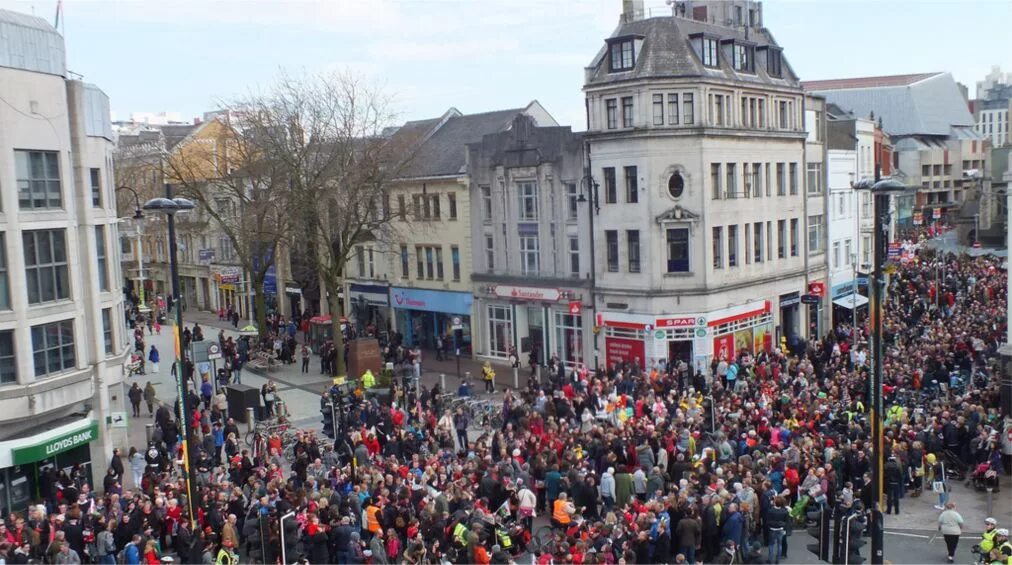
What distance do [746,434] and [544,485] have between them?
5.41 metres

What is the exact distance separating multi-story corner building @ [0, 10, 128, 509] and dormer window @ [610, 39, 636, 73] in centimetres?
2011

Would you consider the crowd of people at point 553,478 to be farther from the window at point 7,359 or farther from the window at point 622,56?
the window at point 622,56

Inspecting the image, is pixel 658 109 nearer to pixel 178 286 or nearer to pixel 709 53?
pixel 709 53

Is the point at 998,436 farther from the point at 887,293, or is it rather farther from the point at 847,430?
the point at 887,293

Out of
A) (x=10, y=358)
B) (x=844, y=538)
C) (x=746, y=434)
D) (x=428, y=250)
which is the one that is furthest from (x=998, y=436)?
(x=428, y=250)

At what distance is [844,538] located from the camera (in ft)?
52.5

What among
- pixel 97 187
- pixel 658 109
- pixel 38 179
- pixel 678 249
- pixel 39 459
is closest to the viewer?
pixel 39 459

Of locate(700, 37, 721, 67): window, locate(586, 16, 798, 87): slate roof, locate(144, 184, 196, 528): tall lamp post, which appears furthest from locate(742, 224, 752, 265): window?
locate(144, 184, 196, 528): tall lamp post

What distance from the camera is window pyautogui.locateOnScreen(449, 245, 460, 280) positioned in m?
45.1

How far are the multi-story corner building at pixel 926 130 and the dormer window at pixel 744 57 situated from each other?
63541mm

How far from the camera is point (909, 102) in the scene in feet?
341

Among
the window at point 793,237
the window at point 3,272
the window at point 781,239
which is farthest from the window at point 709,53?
the window at point 3,272

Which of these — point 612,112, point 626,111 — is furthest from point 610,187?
point 626,111

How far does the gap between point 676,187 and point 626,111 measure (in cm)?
368
